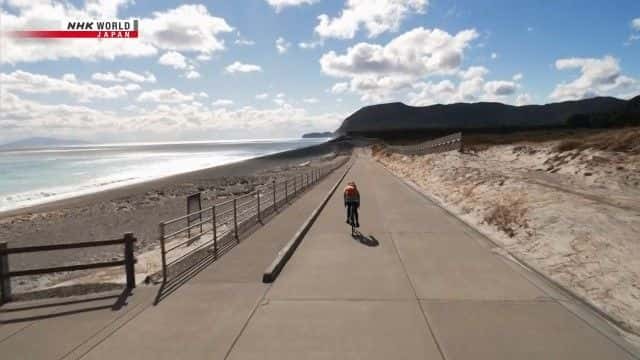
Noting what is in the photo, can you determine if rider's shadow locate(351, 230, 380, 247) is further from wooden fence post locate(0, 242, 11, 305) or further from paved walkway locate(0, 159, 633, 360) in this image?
wooden fence post locate(0, 242, 11, 305)

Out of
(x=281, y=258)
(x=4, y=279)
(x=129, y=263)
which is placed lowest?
(x=281, y=258)

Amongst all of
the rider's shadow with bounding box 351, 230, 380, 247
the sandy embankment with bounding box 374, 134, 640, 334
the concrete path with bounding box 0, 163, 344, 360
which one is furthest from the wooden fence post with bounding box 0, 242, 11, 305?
the sandy embankment with bounding box 374, 134, 640, 334

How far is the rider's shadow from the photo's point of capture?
1015 cm

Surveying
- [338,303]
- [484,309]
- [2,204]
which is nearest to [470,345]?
[484,309]

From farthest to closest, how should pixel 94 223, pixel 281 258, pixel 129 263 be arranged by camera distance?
pixel 94 223 < pixel 281 258 < pixel 129 263

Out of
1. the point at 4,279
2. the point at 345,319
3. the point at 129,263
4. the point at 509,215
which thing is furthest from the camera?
the point at 509,215

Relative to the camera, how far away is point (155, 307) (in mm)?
6160

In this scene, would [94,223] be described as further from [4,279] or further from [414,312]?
[414,312]

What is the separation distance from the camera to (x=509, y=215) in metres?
10.9

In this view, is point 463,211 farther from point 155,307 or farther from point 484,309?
point 155,307

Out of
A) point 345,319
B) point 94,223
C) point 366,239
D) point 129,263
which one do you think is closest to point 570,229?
point 366,239

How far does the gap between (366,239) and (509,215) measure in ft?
13.1

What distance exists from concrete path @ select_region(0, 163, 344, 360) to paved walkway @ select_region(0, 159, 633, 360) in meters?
0.02

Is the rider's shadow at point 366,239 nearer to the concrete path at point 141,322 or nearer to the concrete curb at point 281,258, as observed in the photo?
the concrete curb at point 281,258
